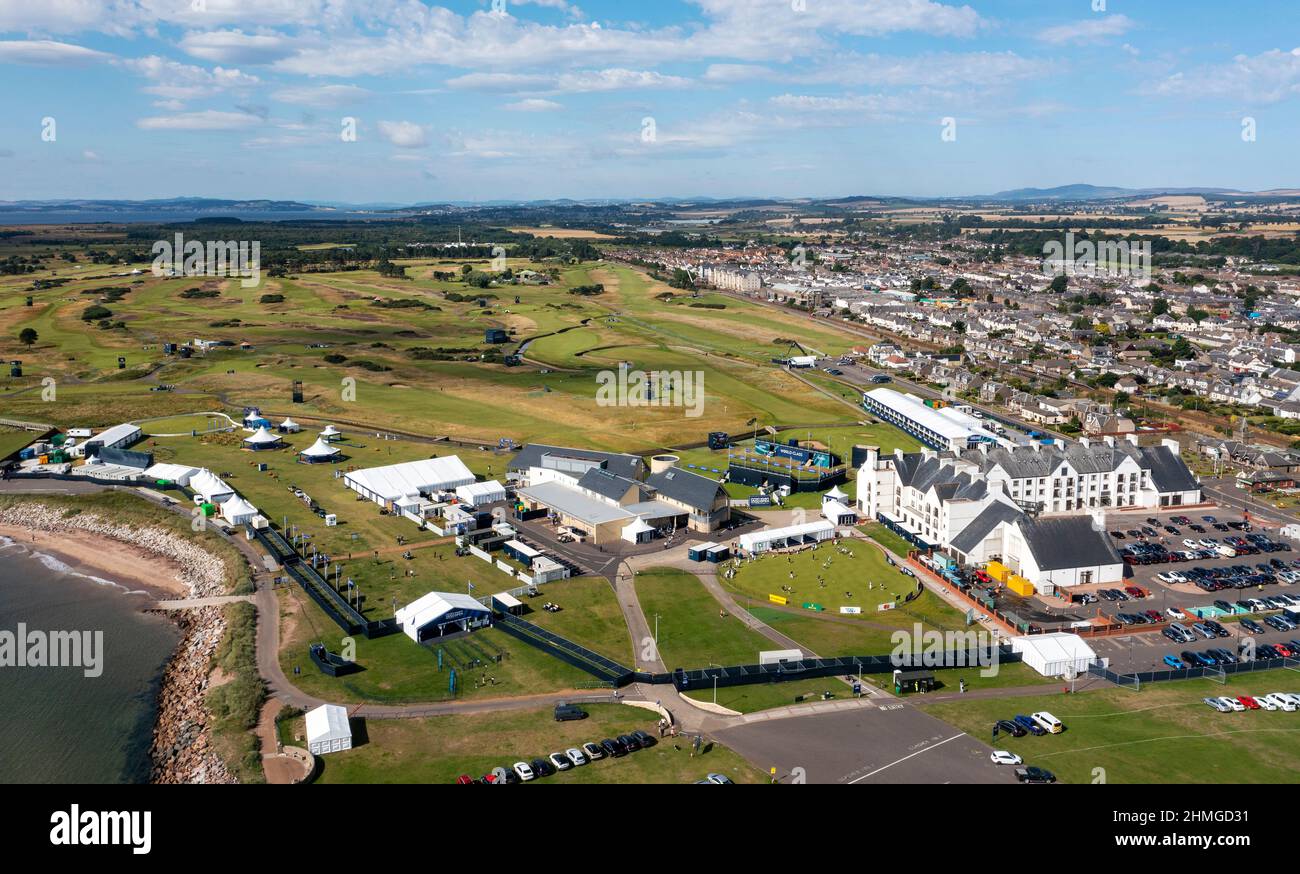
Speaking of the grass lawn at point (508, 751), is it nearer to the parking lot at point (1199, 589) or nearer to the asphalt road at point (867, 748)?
the asphalt road at point (867, 748)

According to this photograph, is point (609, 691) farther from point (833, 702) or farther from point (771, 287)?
point (771, 287)

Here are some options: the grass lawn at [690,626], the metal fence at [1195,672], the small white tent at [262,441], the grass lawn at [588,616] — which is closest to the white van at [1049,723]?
the metal fence at [1195,672]

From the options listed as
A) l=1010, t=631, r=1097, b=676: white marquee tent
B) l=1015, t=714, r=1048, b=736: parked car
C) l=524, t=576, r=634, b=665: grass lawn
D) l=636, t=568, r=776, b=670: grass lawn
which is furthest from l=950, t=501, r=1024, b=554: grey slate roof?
l=524, t=576, r=634, b=665: grass lawn

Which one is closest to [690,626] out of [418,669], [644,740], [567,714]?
[567,714]

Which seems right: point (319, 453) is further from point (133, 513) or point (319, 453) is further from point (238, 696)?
point (238, 696)

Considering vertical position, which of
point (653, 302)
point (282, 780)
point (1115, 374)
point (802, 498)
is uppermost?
point (653, 302)

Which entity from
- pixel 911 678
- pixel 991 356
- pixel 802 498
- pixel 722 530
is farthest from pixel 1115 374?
pixel 911 678

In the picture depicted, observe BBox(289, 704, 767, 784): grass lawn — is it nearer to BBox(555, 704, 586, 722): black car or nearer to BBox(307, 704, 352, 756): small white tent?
BBox(555, 704, 586, 722): black car
